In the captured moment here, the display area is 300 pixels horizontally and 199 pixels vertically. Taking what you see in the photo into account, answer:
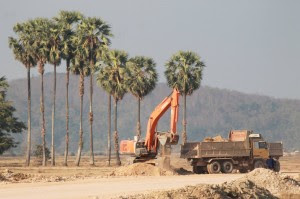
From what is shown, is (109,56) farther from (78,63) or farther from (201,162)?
(201,162)

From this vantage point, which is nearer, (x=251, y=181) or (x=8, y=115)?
(x=251, y=181)

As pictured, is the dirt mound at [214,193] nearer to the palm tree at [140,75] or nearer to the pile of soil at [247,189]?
the pile of soil at [247,189]

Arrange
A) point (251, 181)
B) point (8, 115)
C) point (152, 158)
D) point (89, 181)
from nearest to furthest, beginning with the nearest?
1. point (251, 181)
2. point (89, 181)
3. point (152, 158)
4. point (8, 115)

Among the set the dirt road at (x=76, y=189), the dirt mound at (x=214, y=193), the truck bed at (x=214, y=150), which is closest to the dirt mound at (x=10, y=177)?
the dirt road at (x=76, y=189)

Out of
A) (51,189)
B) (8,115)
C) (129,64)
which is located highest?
(129,64)

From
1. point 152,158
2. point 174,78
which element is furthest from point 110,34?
point 152,158

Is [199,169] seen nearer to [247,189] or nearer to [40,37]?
[247,189]

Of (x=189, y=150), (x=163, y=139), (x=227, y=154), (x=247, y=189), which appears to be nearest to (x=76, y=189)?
(x=247, y=189)

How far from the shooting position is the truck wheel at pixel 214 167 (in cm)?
4769

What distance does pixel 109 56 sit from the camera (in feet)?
265

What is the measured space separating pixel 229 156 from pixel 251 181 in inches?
671

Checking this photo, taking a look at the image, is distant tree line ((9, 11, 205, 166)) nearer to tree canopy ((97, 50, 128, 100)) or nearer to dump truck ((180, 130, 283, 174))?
tree canopy ((97, 50, 128, 100))

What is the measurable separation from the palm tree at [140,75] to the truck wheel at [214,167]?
3400 cm

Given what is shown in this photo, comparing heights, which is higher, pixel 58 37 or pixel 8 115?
pixel 58 37
